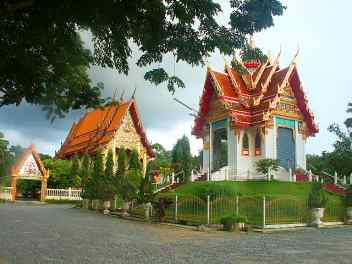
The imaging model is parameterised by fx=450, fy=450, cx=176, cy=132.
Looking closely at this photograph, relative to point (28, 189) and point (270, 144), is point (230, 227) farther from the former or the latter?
point (28, 189)

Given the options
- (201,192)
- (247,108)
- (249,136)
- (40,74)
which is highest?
(247,108)

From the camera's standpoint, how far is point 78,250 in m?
9.58

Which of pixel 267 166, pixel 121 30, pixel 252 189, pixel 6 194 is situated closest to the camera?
pixel 121 30

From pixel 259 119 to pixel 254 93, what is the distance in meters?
2.59

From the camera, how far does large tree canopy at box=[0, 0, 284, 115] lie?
5.00 m

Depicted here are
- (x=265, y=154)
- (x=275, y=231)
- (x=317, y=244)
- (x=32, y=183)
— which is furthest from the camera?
(x=32, y=183)

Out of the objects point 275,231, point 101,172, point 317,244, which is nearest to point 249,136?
point 101,172

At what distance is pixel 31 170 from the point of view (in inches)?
1318

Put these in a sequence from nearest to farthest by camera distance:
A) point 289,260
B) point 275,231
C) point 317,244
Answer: point 289,260 < point 317,244 < point 275,231

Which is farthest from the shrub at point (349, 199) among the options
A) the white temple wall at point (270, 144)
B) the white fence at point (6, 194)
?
the white fence at point (6, 194)

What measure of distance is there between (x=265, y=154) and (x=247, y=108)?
121 inches

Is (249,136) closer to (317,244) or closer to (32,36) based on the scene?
(317,244)

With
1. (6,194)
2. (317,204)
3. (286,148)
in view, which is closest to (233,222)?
(317,204)

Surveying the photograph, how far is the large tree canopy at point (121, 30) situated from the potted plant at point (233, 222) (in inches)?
401
